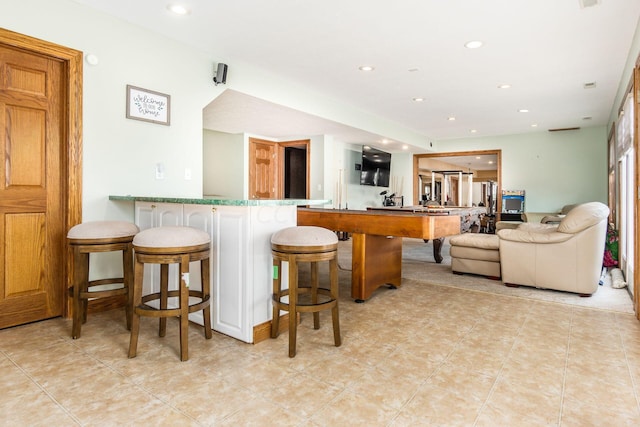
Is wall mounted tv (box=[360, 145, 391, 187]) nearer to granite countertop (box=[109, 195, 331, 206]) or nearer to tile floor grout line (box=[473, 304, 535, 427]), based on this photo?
tile floor grout line (box=[473, 304, 535, 427])

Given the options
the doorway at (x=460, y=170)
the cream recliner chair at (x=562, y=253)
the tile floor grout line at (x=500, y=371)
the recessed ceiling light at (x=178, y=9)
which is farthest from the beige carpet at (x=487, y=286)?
the recessed ceiling light at (x=178, y=9)

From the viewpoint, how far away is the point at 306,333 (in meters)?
2.49

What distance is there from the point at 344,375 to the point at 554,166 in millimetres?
8315

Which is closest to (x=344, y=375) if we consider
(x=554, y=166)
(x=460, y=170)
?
(x=554, y=166)

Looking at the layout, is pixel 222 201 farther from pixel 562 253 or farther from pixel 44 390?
pixel 562 253

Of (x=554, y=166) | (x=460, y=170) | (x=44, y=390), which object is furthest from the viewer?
(x=460, y=170)

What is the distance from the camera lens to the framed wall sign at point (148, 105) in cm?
312

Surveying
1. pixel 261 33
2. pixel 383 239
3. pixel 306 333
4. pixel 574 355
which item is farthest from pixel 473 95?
Answer: pixel 306 333

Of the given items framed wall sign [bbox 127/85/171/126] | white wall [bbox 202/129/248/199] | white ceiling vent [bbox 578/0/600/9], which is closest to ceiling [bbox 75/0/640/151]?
white ceiling vent [bbox 578/0/600/9]

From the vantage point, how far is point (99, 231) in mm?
2348

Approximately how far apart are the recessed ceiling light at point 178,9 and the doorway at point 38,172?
2.55ft

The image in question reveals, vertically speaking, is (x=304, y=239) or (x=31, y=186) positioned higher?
(x=31, y=186)

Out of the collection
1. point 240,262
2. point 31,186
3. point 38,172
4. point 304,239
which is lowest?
point 240,262

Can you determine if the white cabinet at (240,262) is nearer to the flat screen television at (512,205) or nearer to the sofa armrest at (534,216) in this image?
the sofa armrest at (534,216)
